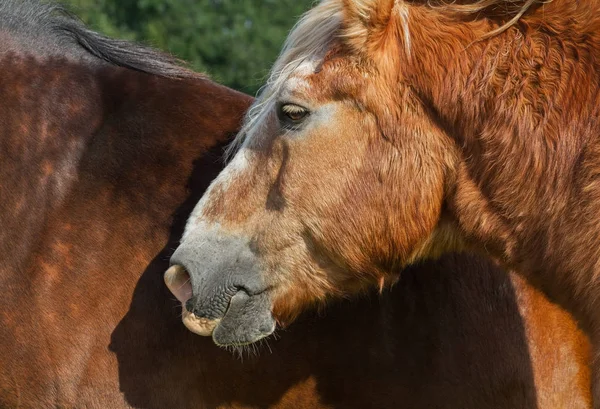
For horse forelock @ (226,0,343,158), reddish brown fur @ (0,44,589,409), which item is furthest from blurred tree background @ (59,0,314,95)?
horse forelock @ (226,0,343,158)

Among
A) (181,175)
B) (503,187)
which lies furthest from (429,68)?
(181,175)

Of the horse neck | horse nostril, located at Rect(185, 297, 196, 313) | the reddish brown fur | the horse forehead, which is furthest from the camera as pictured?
the reddish brown fur

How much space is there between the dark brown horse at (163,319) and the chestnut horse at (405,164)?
359 mm

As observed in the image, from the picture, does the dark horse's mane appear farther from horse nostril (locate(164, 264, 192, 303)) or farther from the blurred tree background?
the blurred tree background

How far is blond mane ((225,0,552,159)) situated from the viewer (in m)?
3.19

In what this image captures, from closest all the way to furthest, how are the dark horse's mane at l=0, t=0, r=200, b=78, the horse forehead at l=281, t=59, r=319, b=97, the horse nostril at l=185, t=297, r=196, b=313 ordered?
the horse forehead at l=281, t=59, r=319, b=97, the horse nostril at l=185, t=297, r=196, b=313, the dark horse's mane at l=0, t=0, r=200, b=78

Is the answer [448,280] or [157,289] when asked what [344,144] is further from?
[157,289]

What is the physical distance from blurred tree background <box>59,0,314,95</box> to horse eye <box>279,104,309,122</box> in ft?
54.4

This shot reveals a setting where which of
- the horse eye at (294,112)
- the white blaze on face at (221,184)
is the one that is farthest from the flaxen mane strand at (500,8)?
the white blaze on face at (221,184)

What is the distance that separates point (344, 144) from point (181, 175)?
1.03 m

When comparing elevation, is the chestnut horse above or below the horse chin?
above

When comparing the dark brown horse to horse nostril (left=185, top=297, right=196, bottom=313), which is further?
the dark brown horse

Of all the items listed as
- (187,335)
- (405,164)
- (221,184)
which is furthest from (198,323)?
(405,164)

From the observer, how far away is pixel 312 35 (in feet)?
11.2
